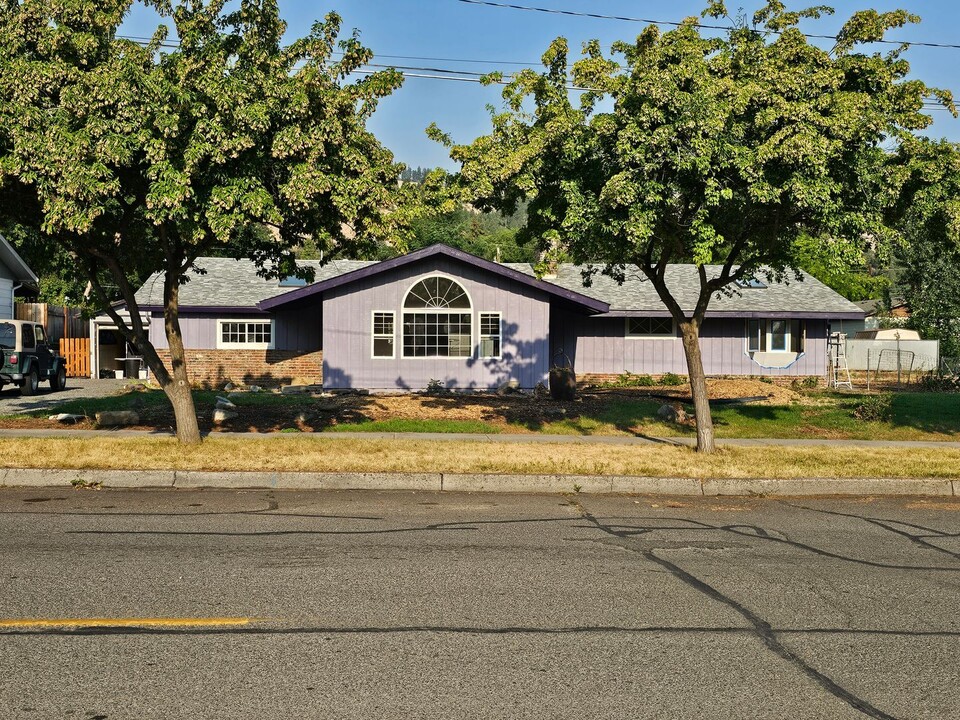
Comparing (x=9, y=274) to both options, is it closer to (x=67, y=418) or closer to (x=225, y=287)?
(x=225, y=287)

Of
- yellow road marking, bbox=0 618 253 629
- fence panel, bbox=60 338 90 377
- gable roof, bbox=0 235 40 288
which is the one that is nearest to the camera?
yellow road marking, bbox=0 618 253 629

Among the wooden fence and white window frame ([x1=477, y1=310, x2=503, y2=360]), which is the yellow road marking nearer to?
white window frame ([x1=477, y1=310, x2=503, y2=360])

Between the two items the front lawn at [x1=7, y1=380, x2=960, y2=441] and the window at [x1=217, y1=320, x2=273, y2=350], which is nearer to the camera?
the front lawn at [x1=7, y1=380, x2=960, y2=441]

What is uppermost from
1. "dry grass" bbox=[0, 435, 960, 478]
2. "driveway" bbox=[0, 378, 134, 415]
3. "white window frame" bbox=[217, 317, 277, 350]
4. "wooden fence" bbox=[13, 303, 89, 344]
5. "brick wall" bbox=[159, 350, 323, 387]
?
"wooden fence" bbox=[13, 303, 89, 344]

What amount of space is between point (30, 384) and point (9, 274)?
10127 mm

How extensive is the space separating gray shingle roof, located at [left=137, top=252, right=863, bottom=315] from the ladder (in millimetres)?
1296

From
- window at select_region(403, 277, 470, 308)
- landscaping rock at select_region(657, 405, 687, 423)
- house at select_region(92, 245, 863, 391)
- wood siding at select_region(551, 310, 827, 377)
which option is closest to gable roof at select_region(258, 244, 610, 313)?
house at select_region(92, 245, 863, 391)

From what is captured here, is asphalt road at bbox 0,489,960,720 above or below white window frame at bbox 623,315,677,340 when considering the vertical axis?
below

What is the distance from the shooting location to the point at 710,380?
28.7 m

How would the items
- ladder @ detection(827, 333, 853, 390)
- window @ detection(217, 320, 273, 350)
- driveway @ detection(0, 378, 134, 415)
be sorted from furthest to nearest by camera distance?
ladder @ detection(827, 333, 853, 390) → window @ detection(217, 320, 273, 350) → driveway @ detection(0, 378, 134, 415)

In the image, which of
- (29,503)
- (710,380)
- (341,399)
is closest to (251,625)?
(29,503)

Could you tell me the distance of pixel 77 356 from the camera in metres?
33.1

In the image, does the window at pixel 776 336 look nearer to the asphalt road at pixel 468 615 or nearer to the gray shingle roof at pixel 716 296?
the gray shingle roof at pixel 716 296

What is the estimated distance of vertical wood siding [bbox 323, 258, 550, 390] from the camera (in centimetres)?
2556
